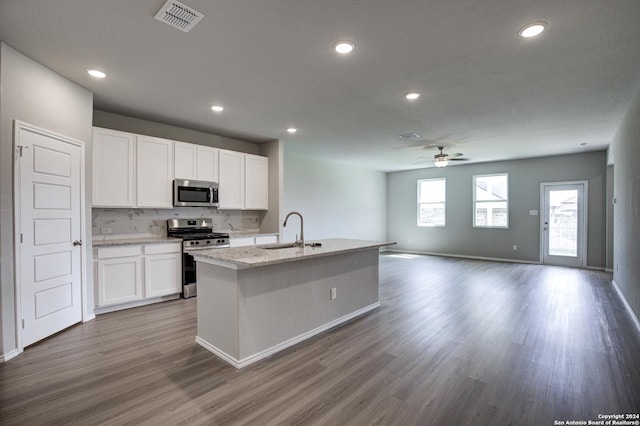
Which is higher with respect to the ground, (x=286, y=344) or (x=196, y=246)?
(x=196, y=246)

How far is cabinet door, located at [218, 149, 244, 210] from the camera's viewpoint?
5.34 metres

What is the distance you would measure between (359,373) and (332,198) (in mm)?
6000

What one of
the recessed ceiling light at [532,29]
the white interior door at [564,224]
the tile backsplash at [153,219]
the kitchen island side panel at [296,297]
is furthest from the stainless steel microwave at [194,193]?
the white interior door at [564,224]

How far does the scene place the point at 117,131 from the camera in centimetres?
416

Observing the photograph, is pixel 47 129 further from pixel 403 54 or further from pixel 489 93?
pixel 489 93

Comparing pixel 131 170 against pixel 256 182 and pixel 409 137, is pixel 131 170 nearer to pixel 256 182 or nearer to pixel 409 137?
pixel 256 182

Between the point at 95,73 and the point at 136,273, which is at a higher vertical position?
the point at 95,73

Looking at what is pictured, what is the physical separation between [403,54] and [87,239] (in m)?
3.98

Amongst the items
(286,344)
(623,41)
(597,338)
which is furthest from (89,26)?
(597,338)

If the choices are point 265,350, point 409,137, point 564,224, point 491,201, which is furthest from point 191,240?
point 564,224

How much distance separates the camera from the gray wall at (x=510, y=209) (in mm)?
6863

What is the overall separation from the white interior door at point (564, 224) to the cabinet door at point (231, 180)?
7.09 metres

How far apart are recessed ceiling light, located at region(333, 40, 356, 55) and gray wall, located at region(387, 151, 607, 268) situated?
7058mm

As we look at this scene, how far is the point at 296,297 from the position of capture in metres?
3.07
